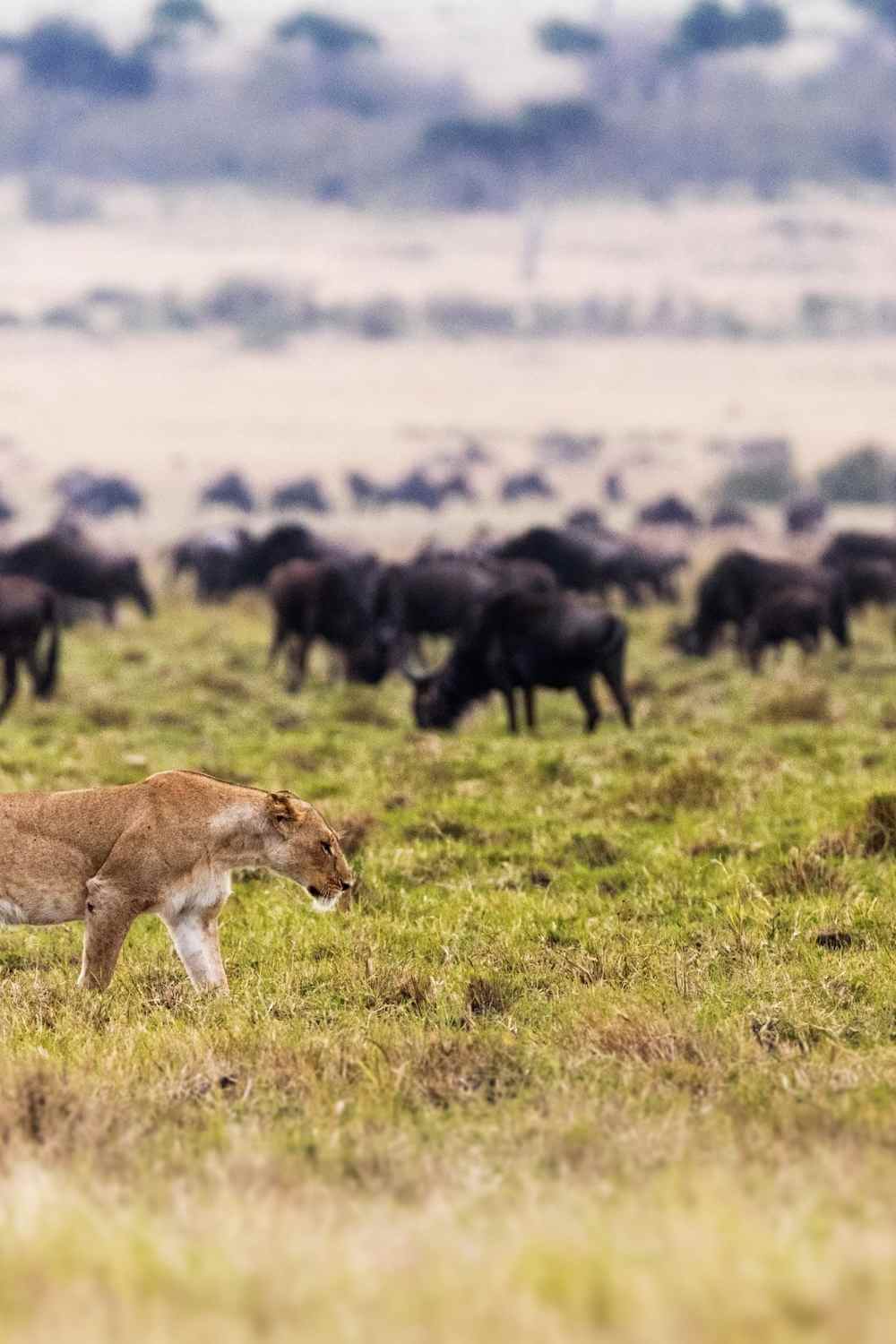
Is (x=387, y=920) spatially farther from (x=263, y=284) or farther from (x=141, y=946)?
(x=263, y=284)

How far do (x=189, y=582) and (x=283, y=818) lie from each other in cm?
3136

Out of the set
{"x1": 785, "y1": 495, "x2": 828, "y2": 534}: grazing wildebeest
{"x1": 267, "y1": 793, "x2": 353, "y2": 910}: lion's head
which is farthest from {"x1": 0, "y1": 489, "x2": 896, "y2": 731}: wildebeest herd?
{"x1": 785, "y1": 495, "x2": 828, "y2": 534}: grazing wildebeest

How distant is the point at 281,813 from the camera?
754 centimetres

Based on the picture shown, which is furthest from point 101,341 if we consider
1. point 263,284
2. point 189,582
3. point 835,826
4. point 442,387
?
point 835,826

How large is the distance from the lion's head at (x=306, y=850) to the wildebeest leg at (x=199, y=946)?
0.40 metres

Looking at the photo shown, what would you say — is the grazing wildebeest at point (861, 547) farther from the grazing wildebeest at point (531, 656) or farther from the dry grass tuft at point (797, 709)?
the grazing wildebeest at point (531, 656)

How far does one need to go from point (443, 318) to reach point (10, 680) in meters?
104

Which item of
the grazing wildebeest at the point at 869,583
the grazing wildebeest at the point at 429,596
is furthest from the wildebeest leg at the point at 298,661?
the grazing wildebeest at the point at 869,583

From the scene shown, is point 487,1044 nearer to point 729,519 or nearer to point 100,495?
point 729,519

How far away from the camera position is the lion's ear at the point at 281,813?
7547 millimetres

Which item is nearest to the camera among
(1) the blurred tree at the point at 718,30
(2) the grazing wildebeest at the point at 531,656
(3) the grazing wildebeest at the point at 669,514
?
(2) the grazing wildebeest at the point at 531,656

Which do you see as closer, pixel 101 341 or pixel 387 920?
pixel 387 920

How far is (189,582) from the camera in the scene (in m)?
38.4

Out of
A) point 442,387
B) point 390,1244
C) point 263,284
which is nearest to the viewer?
point 390,1244
